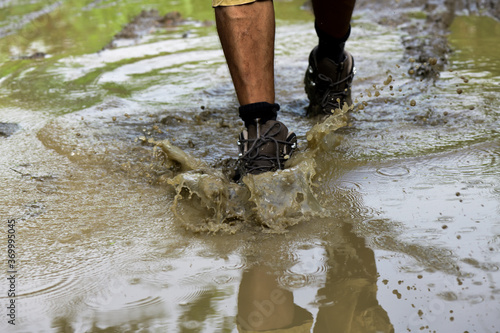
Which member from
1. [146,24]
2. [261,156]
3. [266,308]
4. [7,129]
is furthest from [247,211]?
[146,24]

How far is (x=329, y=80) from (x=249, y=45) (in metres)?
0.88

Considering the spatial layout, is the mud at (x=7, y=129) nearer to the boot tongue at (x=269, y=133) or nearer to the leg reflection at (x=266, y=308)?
the boot tongue at (x=269, y=133)

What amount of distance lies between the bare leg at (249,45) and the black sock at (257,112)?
0.02m

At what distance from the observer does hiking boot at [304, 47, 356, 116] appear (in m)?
2.97

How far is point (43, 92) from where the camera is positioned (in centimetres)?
384

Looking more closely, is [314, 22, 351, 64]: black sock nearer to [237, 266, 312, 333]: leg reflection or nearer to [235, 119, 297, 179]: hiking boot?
[235, 119, 297, 179]: hiking boot

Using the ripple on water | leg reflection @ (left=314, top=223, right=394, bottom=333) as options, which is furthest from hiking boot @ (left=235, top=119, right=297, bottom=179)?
leg reflection @ (left=314, top=223, right=394, bottom=333)

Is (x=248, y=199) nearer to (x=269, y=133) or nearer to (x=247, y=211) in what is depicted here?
(x=247, y=211)

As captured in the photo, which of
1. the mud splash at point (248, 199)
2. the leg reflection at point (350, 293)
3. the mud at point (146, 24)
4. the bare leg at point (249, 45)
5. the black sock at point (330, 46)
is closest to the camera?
the leg reflection at point (350, 293)

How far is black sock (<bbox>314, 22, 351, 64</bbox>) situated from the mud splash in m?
0.92

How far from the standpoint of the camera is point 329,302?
147 centimetres

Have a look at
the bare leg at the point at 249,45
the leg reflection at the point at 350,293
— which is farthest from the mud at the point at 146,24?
the leg reflection at the point at 350,293

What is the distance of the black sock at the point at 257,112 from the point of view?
220 cm

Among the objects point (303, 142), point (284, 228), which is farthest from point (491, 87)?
point (284, 228)
